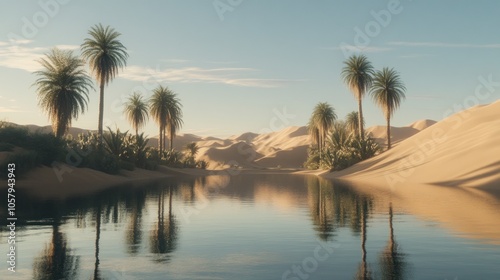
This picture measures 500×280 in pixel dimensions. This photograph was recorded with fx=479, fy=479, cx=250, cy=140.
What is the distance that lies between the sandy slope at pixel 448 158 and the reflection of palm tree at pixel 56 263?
31.2 m

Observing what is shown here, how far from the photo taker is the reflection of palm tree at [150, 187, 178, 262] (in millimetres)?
11352

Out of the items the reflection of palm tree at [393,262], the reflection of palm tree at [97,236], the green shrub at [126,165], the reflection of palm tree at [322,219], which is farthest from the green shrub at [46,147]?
the reflection of palm tree at [393,262]

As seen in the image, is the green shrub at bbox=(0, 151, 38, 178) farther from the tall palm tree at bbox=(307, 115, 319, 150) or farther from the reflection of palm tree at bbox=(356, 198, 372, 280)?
the tall palm tree at bbox=(307, 115, 319, 150)

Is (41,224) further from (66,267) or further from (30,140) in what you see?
(30,140)

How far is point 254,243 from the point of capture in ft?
43.2

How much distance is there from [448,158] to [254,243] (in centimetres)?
3891

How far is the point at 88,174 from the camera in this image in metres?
42.4

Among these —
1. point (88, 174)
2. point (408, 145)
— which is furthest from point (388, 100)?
point (88, 174)

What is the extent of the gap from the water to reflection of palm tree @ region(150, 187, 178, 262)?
0.03m

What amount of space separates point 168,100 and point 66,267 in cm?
7310

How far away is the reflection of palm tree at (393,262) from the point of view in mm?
9227

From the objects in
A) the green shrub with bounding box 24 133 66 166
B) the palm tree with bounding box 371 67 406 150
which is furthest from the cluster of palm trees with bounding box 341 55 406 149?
the green shrub with bounding box 24 133 66 166

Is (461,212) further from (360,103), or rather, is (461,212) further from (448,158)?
(360,103)

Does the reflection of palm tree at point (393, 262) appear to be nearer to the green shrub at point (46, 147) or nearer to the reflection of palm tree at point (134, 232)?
the reflection of palm tree at point (134, 232)
